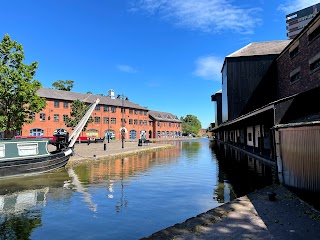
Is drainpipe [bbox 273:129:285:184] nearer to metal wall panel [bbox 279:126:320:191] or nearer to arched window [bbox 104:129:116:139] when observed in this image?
metal wall panel [bbox 279:126:320:191]

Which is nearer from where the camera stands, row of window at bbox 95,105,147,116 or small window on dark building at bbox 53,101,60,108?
small window on dark building at bbox 53,101,60,108

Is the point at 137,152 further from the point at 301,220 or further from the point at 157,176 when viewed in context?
the point at 301,220

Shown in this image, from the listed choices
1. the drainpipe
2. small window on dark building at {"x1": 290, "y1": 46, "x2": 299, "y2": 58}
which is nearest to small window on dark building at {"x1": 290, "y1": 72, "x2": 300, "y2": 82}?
small window on dark building at {"x1": 290, "y1": 46, "x2": 299, "y2": 58}

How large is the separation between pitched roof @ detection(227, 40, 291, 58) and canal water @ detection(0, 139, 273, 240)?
23604 mm

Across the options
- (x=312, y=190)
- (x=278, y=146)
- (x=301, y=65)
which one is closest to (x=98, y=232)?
(x=312, y=190)

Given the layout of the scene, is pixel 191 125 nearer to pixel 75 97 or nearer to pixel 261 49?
pixel 75 97

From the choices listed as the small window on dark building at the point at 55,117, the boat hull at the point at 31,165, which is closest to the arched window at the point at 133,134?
the small window on dark building at the point at 55,117

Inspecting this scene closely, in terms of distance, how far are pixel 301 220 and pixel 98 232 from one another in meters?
5.37

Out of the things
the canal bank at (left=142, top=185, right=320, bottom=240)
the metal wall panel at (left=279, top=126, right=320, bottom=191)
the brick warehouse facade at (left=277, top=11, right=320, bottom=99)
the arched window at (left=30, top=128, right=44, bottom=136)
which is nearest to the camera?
the canal bank at (left=142, top=185, right=320, bottom=240)

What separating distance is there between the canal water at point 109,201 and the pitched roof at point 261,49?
2360cm

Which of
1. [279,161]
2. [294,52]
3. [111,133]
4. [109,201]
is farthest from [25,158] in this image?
[111,133]

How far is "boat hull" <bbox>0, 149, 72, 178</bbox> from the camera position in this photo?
583 inches

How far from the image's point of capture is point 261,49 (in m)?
34.6

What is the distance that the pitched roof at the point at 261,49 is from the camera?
3370 centimetres
